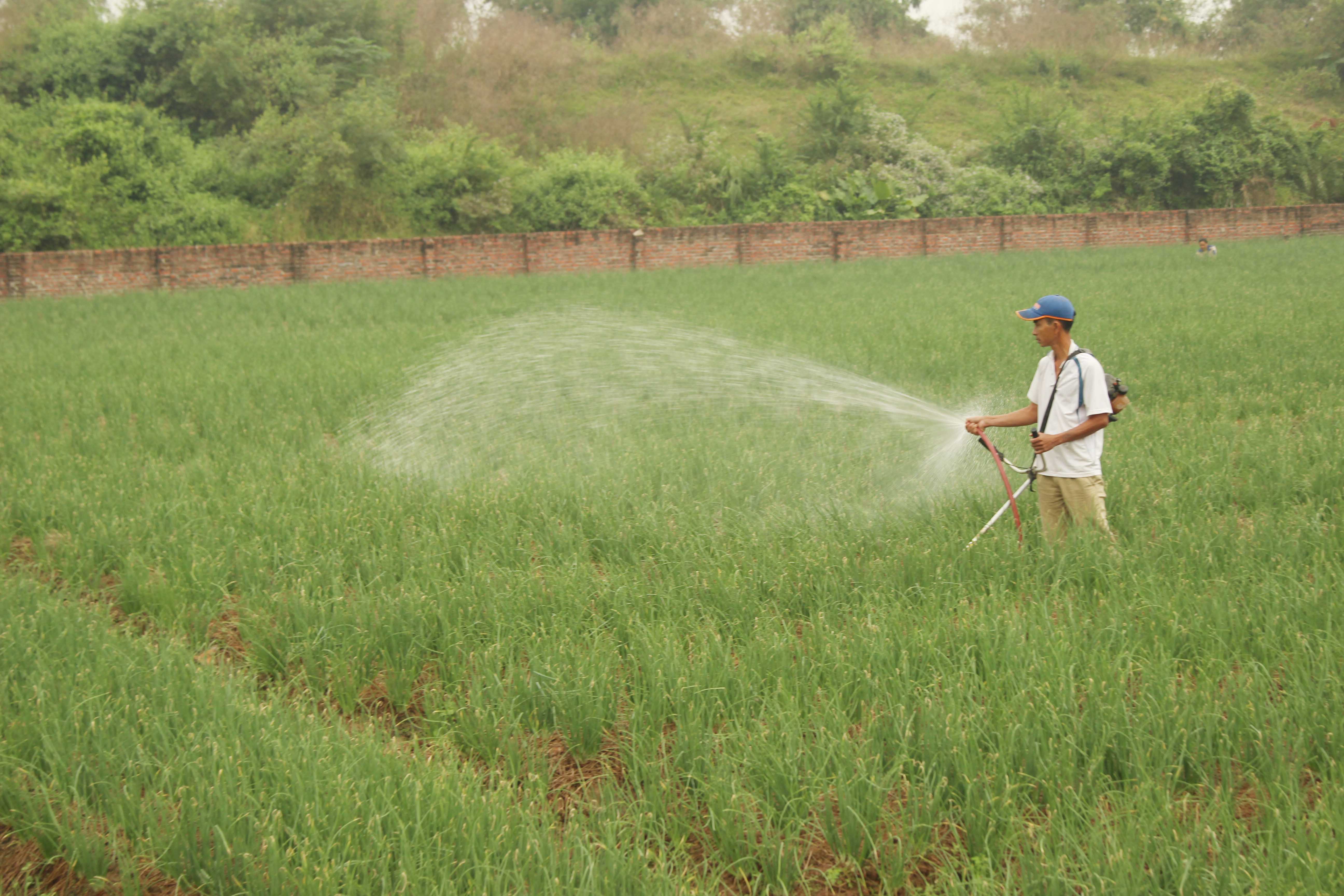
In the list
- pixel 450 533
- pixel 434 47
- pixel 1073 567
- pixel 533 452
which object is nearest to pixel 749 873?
pixel 1073 567

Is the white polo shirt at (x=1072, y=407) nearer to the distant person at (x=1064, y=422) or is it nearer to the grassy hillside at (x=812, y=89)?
the distant person at (x=1064, y=422)

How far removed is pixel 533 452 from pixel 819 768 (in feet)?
14.3

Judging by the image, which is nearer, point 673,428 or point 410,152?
point 673,428

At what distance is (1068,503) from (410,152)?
2812 cm

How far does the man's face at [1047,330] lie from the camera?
4215 mm

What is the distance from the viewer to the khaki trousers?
4.39 metres

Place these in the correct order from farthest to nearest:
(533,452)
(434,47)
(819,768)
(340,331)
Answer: (434,47), (340,331), (533,452), (819,768)

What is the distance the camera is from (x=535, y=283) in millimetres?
19938

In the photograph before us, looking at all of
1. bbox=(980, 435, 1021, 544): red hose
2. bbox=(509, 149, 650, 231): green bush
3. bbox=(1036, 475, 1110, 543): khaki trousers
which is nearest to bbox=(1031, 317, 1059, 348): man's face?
bbox=(980, 435, 1021, 544): red hose

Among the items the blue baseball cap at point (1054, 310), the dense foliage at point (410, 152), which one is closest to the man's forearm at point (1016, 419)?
the blue baseball cap at point (1054, 310)

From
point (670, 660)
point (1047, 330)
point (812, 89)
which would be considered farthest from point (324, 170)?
point (670, 660)

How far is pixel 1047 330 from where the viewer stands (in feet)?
13.9

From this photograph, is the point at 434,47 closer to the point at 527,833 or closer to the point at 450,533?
the point at 450,533

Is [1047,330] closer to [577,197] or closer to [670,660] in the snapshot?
[670,660]
